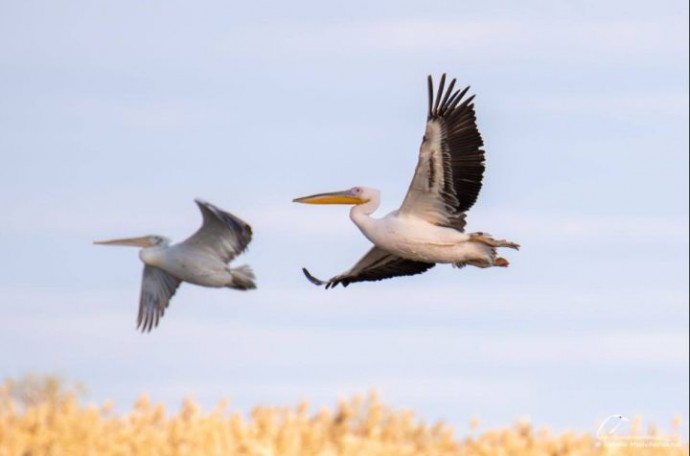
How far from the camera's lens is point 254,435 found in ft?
38.6

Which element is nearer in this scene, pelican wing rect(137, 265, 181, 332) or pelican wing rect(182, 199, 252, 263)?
pelican wing rect(182, 199, 252, 263)

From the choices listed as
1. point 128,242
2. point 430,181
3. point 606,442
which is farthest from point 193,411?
point 128,242

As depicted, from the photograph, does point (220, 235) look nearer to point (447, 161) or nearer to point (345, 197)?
point (345, 197)

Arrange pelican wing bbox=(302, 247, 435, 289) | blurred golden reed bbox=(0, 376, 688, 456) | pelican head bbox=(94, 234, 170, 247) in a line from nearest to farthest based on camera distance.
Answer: blurred golden reed bbox=(0, 376, 688, 456) < pelican wing bbox=(302, 247, 435, 289) < pelican head bbox=(94, 234, 170, 247)

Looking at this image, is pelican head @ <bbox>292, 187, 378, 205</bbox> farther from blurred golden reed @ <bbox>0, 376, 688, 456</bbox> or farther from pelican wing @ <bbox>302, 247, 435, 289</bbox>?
blurred golden reed @ <bbox>0, 376, 688, 456</bbox>

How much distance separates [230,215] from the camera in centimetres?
1855

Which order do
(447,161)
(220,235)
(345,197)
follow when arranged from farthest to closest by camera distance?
(220,235)
(345,197)
(447,161)

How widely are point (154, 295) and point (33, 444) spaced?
893 cm

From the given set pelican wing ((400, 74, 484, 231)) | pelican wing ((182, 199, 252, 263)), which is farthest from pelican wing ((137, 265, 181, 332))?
pelican wing ((400, 74, 484, 231))

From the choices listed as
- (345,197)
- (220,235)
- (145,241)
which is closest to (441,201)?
(345,197)

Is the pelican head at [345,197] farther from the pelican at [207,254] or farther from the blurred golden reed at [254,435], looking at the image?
the blurred golden reed at [254,435]

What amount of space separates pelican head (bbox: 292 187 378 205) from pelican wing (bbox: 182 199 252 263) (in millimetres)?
790

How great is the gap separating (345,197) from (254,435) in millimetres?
7334

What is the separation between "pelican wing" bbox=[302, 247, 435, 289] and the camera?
1900 cm
